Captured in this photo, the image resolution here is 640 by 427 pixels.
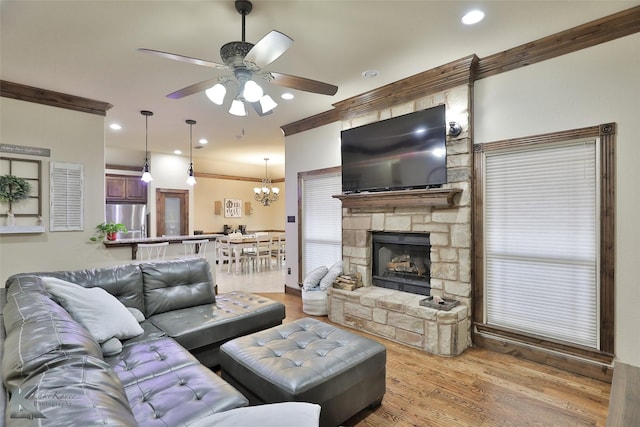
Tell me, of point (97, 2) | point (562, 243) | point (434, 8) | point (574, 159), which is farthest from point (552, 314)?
point (97, 2)

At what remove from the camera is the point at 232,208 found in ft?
31.7

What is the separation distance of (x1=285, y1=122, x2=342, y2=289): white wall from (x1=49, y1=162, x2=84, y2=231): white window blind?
3.03m

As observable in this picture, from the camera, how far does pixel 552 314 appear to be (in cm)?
289

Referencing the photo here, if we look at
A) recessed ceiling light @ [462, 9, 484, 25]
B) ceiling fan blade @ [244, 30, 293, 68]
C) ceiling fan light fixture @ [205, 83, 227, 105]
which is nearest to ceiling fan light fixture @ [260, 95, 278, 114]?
ceiling fan light fixture @ [205, 83, 227, 105]

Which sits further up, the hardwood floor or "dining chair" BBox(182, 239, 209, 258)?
"dining chair" BBox(182, 239, 209, 258)

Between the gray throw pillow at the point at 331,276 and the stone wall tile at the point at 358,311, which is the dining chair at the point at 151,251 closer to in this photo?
the gray throw pillow at the point at 331,276

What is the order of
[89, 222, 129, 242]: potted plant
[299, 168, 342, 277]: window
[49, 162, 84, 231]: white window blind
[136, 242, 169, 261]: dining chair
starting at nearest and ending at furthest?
[49, 162, 84, 231]: white window blind < [89, 222, 129, 242]: potted plant < [136, 242, 169, 261]: dining chair < [299, 168, 342, 277]: window

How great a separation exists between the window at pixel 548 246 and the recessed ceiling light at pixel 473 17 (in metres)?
1.16

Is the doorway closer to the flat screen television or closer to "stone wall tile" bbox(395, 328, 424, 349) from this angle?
the flat screen television

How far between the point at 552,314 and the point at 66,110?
6.05 m

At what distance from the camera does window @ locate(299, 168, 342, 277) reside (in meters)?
4.92

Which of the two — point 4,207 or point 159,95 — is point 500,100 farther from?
point 4,207

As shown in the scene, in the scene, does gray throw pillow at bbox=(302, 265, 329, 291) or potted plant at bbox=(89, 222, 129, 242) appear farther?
gray throw pillow at bbox=(302, 265, 329, 291)

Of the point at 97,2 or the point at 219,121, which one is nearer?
the point at 97,2
